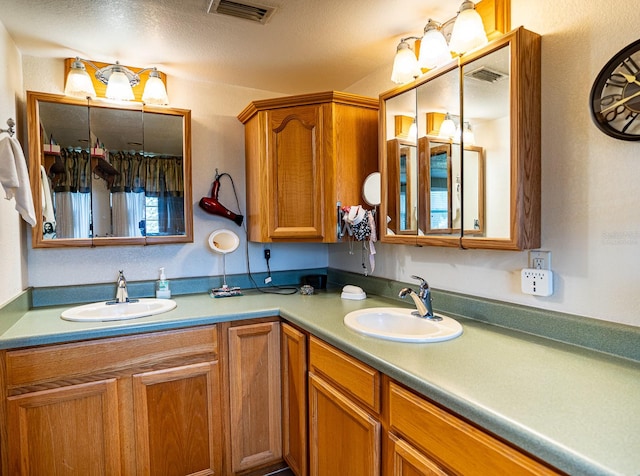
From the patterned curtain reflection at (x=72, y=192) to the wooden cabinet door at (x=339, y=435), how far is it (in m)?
1.43

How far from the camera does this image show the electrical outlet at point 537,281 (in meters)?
1.31

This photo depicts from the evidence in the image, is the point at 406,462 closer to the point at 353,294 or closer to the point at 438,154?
the point at 353,294

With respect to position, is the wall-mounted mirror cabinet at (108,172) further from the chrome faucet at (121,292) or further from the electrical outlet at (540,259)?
the electrical outlet at (540,259)

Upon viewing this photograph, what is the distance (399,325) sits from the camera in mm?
1686

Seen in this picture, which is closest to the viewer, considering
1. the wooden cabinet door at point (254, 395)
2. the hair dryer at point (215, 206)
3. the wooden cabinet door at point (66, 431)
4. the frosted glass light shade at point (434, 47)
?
the wooden cabinet door at point (66, 431)

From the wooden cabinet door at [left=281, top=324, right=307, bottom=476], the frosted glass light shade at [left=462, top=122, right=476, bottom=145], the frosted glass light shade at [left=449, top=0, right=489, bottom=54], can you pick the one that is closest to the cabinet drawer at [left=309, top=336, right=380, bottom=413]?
the wooden cabinet door at [left=281, top=324, right=307, bottom=476]

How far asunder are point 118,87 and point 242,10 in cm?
88

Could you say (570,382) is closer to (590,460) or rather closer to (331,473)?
(590,460)

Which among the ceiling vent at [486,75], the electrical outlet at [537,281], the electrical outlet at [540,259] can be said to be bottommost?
the electrical outlet at [537,281]

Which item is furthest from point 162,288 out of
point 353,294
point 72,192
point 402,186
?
point 402,186

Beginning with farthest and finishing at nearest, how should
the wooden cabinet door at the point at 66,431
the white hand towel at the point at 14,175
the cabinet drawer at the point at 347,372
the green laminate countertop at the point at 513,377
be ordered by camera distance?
the wooden cabinet door at the point at 66,431, the white hand towel at the point at 14,175, the cabinet drawer at the point at 347,372, the green laminate countertop at the point at 513,377

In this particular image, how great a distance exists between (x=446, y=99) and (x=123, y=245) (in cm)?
180

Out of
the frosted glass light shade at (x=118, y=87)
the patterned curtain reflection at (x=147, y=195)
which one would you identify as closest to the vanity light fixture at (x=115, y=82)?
the frosted glass light shade at (x=118, y=87)

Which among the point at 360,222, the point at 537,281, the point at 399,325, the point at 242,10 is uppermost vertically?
the point at 242,10
